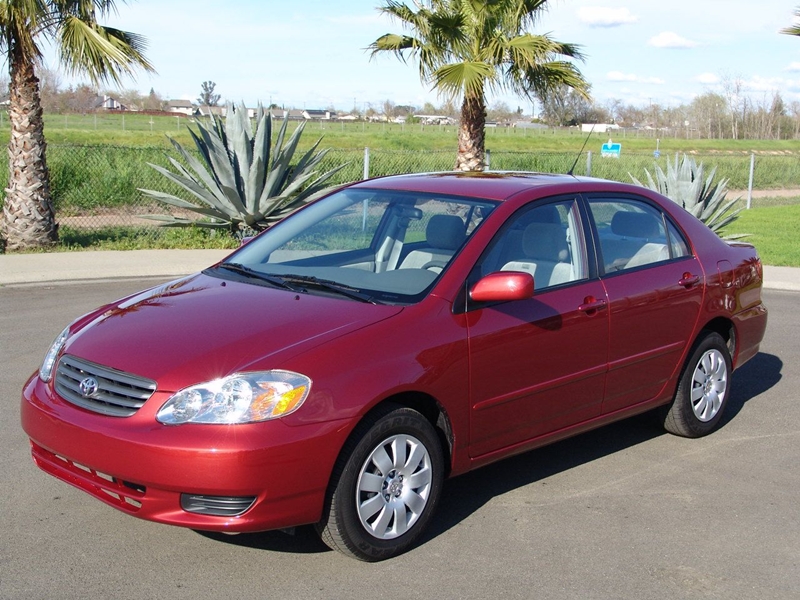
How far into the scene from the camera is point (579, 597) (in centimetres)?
395

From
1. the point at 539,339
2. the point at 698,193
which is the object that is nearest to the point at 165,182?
the point at 698,193

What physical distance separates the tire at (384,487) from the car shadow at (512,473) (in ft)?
0.76

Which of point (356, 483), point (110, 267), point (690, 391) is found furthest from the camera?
point (110, 267)

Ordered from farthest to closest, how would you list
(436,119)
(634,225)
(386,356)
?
(436,119)
(634,225)
(386,356)

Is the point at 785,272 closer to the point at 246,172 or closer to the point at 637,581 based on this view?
the point at 246,172

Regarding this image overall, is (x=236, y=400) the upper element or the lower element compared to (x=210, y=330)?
lower

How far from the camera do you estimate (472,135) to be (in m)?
17.7

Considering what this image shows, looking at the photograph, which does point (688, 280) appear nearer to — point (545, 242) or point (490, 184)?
point (545, 242)

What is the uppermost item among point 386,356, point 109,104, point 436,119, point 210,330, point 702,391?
point 109,104

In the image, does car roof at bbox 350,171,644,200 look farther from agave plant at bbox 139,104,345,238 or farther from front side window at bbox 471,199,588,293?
agave plant at bbox 139,104,345,238

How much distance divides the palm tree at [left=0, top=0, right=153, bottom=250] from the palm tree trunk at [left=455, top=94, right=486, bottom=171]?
6.12 metres

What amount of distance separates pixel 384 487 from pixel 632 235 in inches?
99.4

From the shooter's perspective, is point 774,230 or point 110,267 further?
point 774,230

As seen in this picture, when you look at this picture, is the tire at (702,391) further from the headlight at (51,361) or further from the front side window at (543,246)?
the headlight at (51,361)
